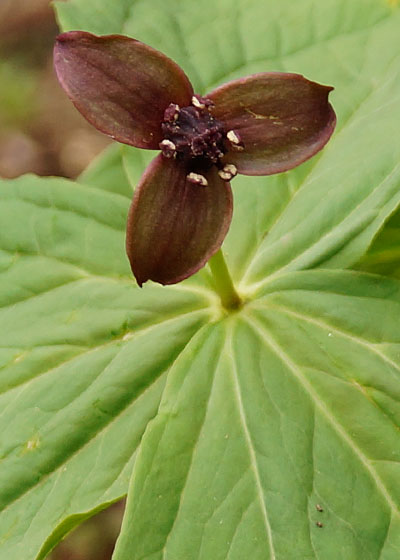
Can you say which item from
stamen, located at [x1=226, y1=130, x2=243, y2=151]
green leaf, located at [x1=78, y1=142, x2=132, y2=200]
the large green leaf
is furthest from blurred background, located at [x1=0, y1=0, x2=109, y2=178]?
stamen, located at [x1=226, y1=130, x2=243, y2=151]

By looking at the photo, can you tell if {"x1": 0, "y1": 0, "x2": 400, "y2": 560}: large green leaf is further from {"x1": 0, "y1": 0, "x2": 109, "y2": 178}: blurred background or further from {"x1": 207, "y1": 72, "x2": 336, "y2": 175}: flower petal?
{"x1": 0, "y1": 0, "x2": 109, "y2": 178}: blurred background

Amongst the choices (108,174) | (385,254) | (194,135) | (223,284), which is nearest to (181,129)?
(194,135)

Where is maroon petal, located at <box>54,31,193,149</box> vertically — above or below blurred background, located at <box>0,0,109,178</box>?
above

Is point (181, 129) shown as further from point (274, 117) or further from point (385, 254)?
point (385, 254)

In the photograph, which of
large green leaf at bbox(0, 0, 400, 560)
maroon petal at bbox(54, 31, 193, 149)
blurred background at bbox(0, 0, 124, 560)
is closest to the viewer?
maroon petal at bbox(54, 31, 193, 149)

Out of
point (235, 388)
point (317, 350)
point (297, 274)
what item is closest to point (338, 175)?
point (297, 274)

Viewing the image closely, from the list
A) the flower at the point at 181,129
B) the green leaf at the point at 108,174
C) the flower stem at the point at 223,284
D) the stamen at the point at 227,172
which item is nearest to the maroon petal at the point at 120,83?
the flower at the point at 181,129

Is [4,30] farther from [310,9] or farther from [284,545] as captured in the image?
[284,545]

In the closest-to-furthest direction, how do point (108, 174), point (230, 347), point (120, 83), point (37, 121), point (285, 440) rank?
1. point (120, 83)
2. point (285, 440)
3. point (230, 347)
4. point (108, 174)
5. point (37, 121)
